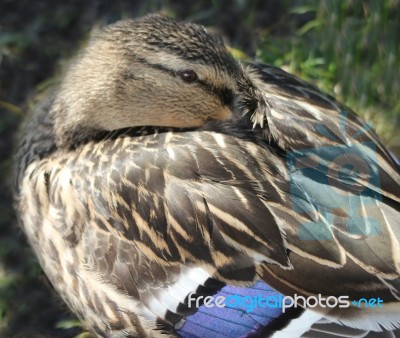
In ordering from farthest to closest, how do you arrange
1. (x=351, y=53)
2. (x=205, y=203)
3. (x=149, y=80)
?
(x=351, y=53) < (x=149, y=80) < (x=205, y=203)

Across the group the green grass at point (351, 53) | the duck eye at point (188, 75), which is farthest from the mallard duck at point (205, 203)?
the green grass at point (351, 53)

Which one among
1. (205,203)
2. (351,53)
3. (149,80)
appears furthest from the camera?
(351,53)

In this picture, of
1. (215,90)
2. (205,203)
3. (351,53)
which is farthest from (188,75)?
(351,53)

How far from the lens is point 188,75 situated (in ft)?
7.43

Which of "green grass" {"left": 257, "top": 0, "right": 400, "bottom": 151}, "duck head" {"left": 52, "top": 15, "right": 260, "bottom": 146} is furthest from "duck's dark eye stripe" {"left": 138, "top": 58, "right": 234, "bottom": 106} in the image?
"green grass" {"left": 257, "top": 0, "right": 400, "bottom": 151}

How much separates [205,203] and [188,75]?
1.20ft

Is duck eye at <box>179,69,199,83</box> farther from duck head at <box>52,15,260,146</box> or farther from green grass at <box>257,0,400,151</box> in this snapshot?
green grass at <box>257,0,400,151</box>

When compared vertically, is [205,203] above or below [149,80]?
below

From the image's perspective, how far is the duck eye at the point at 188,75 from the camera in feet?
7.39

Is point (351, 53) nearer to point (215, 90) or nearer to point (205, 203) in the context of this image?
point (215, 90)

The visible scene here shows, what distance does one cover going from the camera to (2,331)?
2873mm

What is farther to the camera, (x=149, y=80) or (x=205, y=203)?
(x=149, y=80)

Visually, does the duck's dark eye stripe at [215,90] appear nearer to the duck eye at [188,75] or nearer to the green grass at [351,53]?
the duck eye at [188,75]

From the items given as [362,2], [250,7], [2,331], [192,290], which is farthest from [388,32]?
[2,331]
